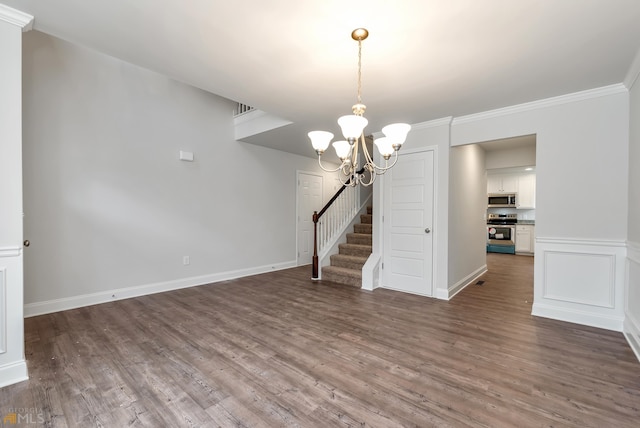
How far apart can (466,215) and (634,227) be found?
1.96m

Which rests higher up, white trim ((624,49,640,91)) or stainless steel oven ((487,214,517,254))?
white trim ((624,49,640,91))

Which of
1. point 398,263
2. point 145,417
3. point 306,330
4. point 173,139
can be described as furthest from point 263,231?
point 145,417

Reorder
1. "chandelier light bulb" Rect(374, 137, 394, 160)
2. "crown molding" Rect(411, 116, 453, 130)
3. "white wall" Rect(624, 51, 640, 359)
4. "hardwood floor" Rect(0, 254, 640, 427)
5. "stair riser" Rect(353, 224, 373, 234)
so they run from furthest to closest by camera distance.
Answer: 1. "stair riser" Rect(353, 224, 373, 234)
2. "crown molding" Rect(411, 116, 453, 130)
3. "white wall" Rect(624, 51, 640, 359)
4. "chandelier light bulb" Rect(374, 137, 394, 160)
5. "hardwood floor" Rect(0, 254, 640, 427)

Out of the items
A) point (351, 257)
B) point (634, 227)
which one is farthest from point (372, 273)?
point (634, 227)

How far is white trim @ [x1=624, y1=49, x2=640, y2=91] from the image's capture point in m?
2.30

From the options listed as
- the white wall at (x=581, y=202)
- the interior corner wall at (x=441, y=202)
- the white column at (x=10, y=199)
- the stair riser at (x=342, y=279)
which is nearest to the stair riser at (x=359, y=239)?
the stair riser at (x=342, y=279)

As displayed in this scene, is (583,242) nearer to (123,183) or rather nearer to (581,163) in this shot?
(581,163)

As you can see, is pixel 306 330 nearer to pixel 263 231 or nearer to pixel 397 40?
pixel 397 40

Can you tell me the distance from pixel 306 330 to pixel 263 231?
9.72 ft

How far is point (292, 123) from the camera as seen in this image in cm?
402

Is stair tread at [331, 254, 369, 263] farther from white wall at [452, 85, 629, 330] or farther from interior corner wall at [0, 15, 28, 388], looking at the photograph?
interior corner wall at [0, 15, 28, 388]

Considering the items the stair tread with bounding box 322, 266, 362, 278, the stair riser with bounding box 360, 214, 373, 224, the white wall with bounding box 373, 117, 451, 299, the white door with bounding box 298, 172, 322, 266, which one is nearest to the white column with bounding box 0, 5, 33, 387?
the stair tread with bounding box 322, 266, 362, 278

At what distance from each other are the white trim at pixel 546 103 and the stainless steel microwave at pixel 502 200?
551cm

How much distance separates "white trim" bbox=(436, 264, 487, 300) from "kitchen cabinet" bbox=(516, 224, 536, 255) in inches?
134
